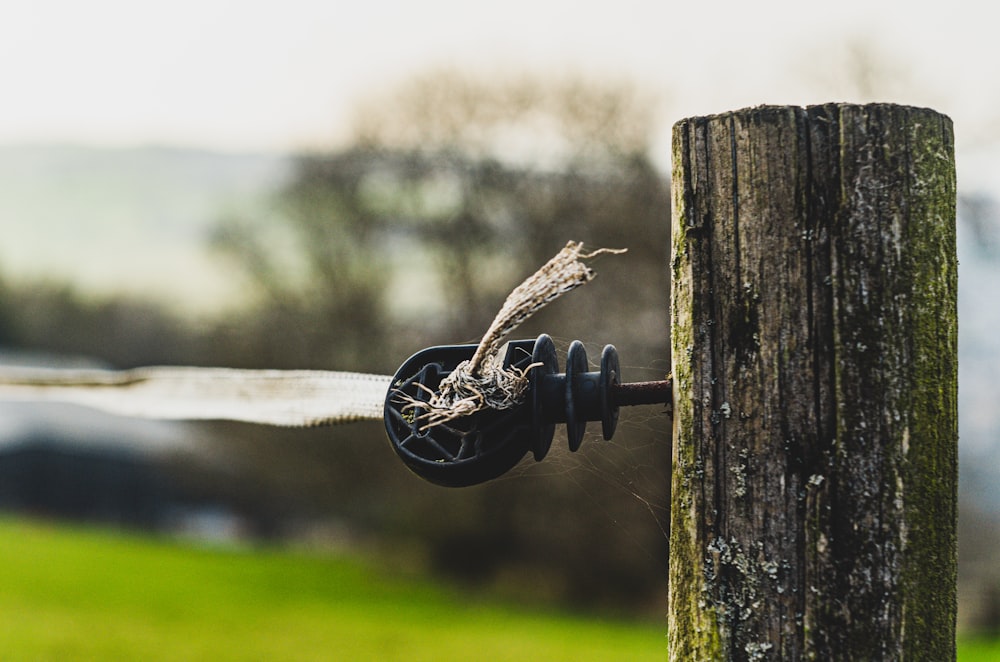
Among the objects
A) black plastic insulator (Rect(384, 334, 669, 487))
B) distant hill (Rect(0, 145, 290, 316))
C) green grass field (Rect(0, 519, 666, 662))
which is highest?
distant hill (Rect(0, 145, 290, 316))

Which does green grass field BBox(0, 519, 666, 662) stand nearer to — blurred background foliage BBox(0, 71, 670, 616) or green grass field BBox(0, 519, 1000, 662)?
green grass field BBox(0, 519, 1000, 662)

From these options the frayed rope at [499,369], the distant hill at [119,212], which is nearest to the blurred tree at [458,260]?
the distant hill at [119,212]

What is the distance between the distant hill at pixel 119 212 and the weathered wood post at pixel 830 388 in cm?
1790

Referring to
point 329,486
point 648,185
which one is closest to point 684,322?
point 648,185

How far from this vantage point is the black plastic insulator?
1.21 m

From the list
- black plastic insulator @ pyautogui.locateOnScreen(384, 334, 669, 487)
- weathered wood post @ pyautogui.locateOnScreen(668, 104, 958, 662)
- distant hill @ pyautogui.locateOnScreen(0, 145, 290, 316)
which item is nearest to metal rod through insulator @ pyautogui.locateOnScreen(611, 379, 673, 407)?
black plastic insulator @ pyautogui.locateOnScreen(384, 334, 669, 487)

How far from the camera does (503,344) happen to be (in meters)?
1.38

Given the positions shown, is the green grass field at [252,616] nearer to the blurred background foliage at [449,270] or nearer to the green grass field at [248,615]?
the green grass field at [248,615]

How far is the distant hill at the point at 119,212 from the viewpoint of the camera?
118 ft

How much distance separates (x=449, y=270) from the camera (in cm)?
1591

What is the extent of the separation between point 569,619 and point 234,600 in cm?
586

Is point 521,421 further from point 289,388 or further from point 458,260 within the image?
point 458,260

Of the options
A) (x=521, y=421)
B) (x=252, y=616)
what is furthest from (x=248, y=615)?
(x=521, y=421)

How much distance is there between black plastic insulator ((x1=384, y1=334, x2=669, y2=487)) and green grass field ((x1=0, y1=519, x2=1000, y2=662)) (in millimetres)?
9474
